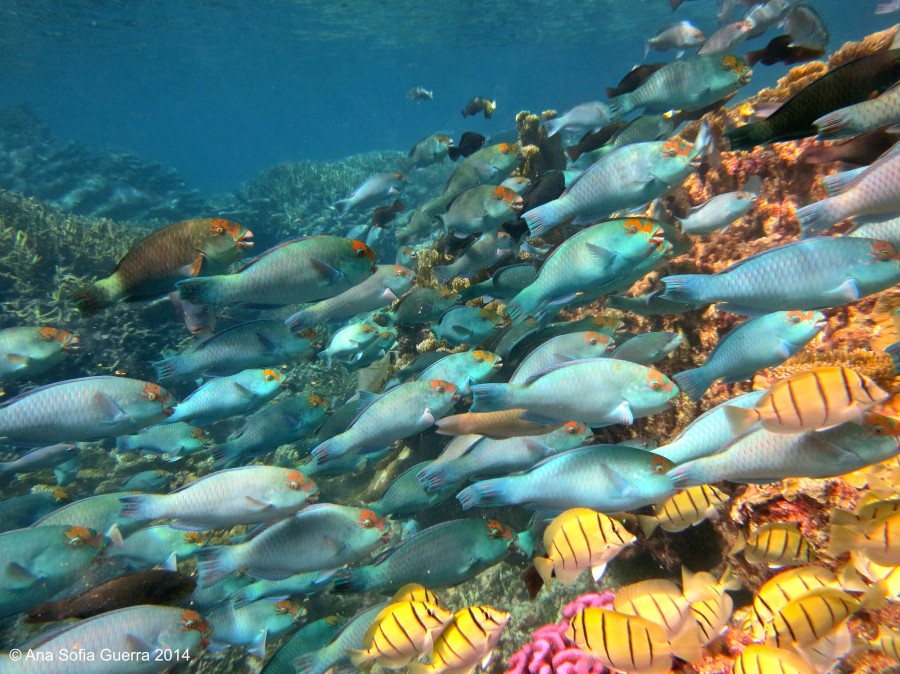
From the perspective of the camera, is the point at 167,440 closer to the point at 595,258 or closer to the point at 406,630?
the point at 406,630

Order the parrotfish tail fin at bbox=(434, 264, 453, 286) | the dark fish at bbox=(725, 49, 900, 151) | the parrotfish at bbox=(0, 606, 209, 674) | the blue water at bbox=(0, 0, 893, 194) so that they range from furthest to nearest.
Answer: the blue water at bbox=(0, 0, 893, 194) < the parrotfish tail fin at bbox=(434, 264, 453, 286) < the parrotfish at bbox=(0, 606, 209, 674) < the dark fish at bbox=(725, 49, 900, 151)

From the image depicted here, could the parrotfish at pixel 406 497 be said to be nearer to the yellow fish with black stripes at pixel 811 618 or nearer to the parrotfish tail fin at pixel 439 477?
the parrotfish tail fin at pixel 439 477

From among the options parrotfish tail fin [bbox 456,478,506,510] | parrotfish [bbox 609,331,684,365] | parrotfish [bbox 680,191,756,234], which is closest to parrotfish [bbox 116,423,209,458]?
parrotfish tail fin [bbox 456,478,506,510]

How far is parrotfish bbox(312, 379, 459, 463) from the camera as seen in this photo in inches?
119

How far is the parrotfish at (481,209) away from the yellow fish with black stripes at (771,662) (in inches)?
142

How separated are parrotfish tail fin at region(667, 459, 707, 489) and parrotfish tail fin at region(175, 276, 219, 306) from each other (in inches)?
111

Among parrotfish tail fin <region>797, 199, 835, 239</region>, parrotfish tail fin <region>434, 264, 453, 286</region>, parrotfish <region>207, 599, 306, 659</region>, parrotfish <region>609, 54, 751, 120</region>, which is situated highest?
parrotfish <region>609, 54, 751, 120</region>

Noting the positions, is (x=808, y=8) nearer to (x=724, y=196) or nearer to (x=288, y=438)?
(x=724, y=196)

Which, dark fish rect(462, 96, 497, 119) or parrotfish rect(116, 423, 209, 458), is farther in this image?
dark fish rect(462, 96, 497, 119)

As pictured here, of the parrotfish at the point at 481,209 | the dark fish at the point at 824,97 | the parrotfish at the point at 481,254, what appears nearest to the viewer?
the dark fish at the point at 824,97

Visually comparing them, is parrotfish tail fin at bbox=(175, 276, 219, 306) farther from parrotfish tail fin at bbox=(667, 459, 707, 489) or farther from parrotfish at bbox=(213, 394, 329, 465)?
parrotfish tail fin at bbox=(667, 459, 707, 489)

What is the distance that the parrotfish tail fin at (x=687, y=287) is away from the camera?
2383 mm

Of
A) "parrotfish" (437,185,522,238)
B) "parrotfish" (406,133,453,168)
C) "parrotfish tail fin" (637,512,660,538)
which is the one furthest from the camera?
"parrotfish" (406,133,453,168)

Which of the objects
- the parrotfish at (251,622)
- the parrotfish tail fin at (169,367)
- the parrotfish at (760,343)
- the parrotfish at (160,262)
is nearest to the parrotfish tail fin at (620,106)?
the parrotfish at (760,343)
